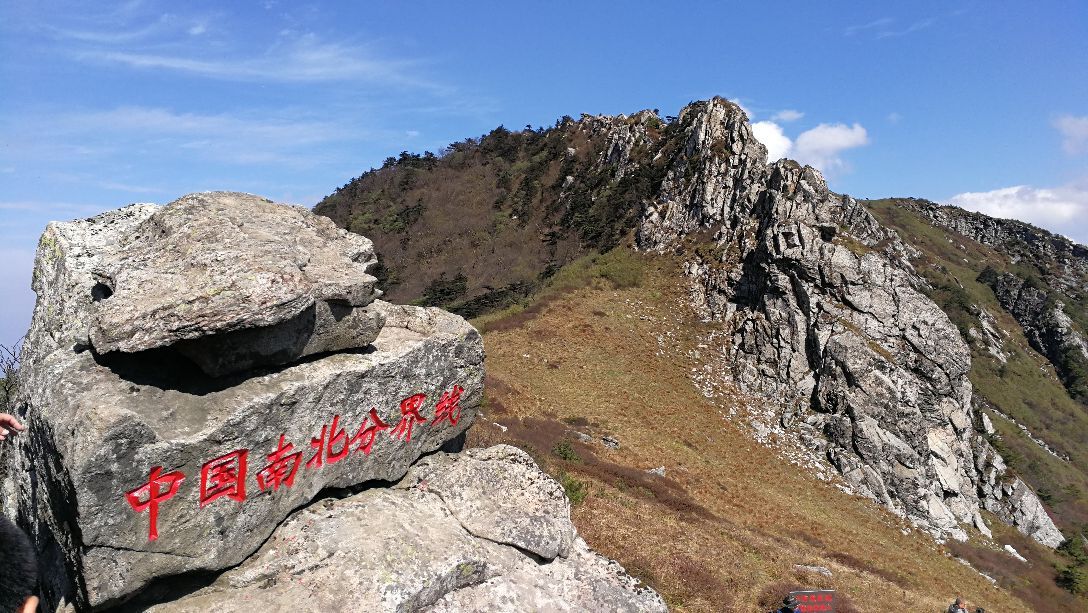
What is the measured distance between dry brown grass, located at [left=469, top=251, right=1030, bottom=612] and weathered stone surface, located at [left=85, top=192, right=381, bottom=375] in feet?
30.8

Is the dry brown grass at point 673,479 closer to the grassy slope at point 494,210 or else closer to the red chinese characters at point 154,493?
the red chinese characters at point 154,493

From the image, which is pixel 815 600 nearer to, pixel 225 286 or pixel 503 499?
pixel 503 499

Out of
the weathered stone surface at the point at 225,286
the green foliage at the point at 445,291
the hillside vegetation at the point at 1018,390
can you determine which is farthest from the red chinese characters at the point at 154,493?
the green foliage at the point at 445,291

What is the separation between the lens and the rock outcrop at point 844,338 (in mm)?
32812

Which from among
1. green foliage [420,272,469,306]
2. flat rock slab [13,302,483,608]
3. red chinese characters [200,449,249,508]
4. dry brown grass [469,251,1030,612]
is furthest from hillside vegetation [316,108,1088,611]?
red chinese characters [200,449,249,508]

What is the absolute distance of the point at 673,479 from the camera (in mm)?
25906

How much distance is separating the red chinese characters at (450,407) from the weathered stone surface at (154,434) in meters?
0.28

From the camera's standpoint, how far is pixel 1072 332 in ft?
351

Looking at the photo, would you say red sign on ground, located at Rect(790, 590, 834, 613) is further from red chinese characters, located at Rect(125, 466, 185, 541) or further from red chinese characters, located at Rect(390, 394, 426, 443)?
red chinese characters, located at Rect(125, 466, 185, 541)

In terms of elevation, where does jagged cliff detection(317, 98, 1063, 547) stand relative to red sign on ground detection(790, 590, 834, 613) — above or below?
above

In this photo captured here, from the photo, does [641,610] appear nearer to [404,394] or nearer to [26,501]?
[404,394]

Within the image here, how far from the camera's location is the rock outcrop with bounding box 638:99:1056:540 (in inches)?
1292

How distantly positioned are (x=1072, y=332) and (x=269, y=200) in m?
142

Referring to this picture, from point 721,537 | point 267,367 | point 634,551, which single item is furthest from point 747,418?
point 267,367
